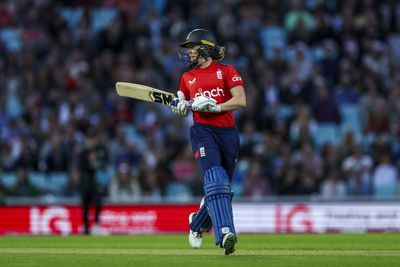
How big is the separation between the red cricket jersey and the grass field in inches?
53.5

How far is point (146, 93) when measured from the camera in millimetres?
11328

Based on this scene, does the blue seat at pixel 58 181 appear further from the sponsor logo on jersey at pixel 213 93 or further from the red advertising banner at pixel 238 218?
the sponsor logo on jersey at pixel 213 93

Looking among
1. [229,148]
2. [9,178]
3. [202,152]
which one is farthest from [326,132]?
[202,152]

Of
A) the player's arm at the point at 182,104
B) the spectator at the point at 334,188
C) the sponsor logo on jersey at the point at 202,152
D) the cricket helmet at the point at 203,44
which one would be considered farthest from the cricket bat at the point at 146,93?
the spectator at the point at 334,188

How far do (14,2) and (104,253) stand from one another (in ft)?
45.6

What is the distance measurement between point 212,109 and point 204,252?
153 centimetres

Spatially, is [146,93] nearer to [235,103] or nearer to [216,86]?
[216,86]

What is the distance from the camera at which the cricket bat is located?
1102cm

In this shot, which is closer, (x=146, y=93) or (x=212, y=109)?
(x=212, y=109)

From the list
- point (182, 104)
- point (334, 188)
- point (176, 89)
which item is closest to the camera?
point (182, 104)

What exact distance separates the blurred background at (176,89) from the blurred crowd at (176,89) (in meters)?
0.03

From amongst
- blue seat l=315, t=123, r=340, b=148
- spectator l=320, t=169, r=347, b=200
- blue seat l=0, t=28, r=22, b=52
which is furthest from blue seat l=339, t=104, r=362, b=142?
blue seat l=0, t=28, r=22, b=52

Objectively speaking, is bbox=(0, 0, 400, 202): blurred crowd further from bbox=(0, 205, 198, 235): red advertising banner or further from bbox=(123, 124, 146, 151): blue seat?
bbox=(0, 205, 198, 235): red advertising banner

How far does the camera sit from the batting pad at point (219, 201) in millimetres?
10102
